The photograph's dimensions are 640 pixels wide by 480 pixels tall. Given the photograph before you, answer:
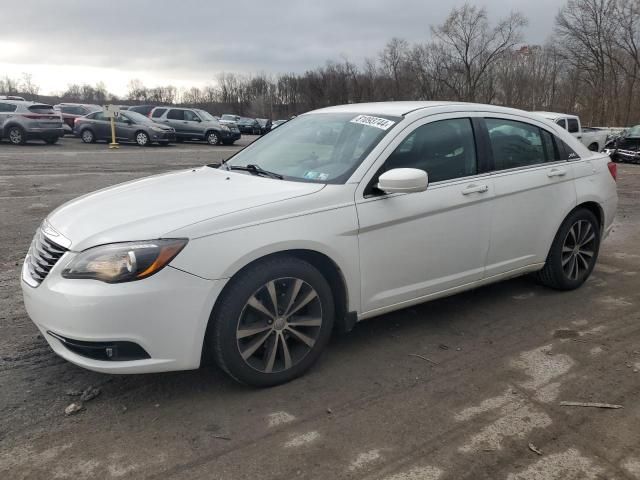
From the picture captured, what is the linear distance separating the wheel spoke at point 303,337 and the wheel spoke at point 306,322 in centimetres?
4

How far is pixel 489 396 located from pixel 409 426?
59 cm

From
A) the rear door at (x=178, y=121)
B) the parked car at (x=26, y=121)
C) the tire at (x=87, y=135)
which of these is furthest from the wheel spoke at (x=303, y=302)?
the rear door at (x=178, y=121)

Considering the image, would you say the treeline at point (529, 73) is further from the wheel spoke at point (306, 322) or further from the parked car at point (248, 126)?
the wheel spoke at point (306, 322)

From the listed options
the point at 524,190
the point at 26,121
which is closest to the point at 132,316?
the point at 524,190

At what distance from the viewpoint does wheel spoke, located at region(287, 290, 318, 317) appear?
3213mm

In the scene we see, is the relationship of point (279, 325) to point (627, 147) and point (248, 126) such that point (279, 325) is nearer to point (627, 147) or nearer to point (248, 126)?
point (627, 147)

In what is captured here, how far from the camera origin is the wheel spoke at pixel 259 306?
3037 mm

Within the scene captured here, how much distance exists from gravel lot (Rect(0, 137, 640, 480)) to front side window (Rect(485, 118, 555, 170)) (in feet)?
3.93

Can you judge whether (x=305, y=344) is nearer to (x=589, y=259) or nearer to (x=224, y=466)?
(x=224, y=466)

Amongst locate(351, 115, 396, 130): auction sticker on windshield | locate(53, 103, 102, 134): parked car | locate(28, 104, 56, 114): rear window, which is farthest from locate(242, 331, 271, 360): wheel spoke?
locate(53, 103, 102, 134): parked car

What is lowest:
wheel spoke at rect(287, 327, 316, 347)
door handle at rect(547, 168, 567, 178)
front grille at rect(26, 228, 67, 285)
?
wheel spoke at rect(287, 327, 316, 347)

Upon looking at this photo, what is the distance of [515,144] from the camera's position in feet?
14.5

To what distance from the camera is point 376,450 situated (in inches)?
105

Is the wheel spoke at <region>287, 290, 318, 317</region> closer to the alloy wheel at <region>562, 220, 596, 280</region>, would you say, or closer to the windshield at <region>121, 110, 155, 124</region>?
the alloy wheel at <region>562, 220, 596, 280</region>
